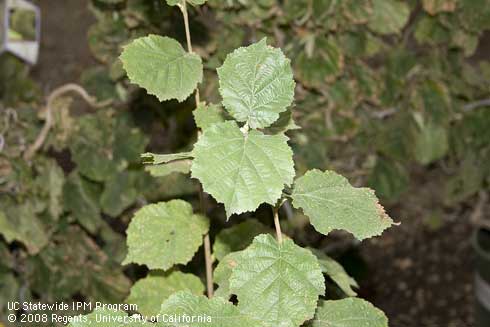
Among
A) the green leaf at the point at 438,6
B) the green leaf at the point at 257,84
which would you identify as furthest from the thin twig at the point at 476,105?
the green leaf at the point at 257,84

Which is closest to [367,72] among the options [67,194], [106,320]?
[67,194]

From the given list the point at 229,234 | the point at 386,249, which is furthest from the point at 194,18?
the point at 386,249

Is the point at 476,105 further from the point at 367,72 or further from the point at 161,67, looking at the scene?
the point at 161,67

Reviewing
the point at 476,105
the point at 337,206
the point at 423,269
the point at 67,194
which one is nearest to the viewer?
the point at 337,206

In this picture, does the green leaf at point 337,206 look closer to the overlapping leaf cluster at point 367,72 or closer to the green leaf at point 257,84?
the green leaf at point 257,84

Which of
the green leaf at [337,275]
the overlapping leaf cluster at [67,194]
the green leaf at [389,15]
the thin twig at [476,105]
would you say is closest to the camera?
the green leaf at [337,275]

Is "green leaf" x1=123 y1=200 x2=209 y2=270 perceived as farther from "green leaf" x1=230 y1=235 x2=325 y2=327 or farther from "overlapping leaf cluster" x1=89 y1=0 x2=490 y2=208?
"overlapping leaf cluster" x1=89 y1=0 x2=490 y2=208

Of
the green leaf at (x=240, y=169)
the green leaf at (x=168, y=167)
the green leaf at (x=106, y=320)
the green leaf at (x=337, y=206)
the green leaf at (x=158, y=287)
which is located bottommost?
the green leaf at (x=158, y=287)

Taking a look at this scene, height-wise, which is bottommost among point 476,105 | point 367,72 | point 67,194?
point 67,194
